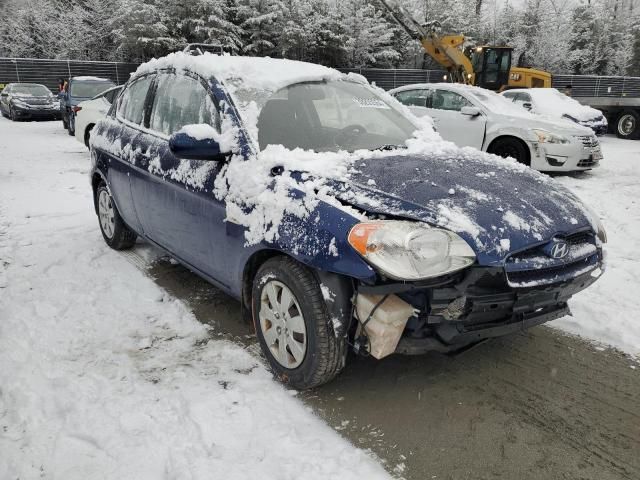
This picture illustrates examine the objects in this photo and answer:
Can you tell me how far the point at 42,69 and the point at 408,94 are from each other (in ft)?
79.2

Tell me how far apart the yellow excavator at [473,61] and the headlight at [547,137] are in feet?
36.6

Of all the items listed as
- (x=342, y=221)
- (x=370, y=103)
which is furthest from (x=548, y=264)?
(x=370, y=103)

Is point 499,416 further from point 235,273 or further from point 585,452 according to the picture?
point 235,273

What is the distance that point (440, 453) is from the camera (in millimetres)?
2344

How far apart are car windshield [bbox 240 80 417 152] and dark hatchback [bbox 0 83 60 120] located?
18205 mm

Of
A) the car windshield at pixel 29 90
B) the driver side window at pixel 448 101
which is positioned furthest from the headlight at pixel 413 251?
the car windshield at pixel 29 90

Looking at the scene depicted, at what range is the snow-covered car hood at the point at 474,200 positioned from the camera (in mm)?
2336

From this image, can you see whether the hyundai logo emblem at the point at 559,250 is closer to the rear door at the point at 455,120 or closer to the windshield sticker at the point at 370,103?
the windshield sticker at the point at 370,103

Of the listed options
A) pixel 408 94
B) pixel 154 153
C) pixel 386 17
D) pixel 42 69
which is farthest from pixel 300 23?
pixel 154 153

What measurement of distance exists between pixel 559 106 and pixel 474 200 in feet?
36.2

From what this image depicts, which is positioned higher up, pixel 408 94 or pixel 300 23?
pixel 300 23

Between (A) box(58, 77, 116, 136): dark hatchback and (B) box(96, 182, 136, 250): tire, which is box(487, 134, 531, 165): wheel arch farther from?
(A) box(58, 77, 116, 136): dark hatchback

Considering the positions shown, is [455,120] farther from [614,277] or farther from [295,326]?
[295,326]

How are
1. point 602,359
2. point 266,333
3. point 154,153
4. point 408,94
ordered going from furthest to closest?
point 408,94
point 154,153
point 602,359
point 266,333
